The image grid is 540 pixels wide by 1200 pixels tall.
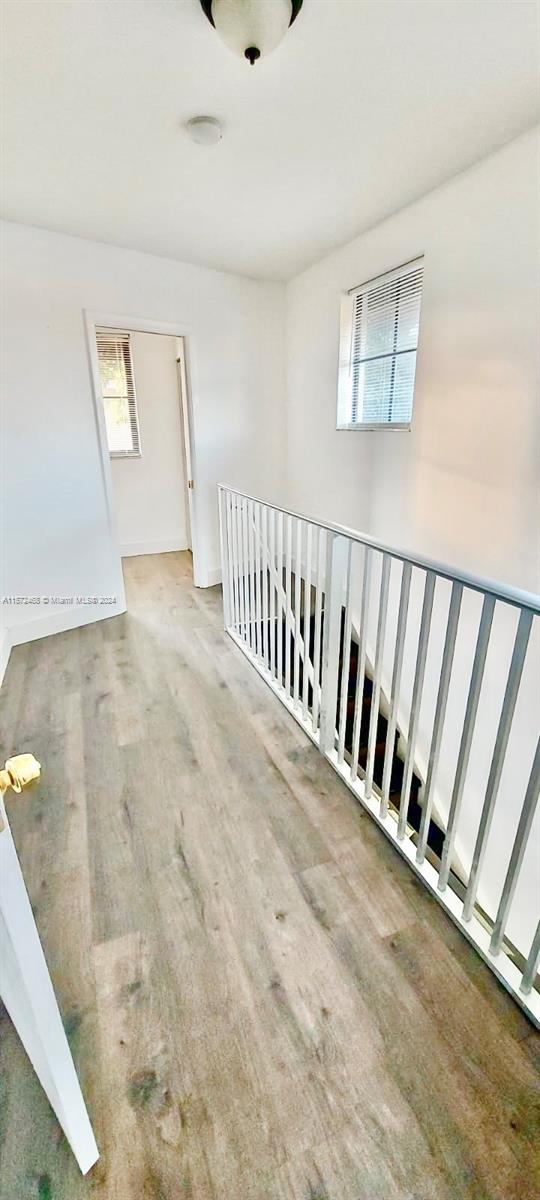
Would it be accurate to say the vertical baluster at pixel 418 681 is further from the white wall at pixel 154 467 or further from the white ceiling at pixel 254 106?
the white wall at pixel 154 467

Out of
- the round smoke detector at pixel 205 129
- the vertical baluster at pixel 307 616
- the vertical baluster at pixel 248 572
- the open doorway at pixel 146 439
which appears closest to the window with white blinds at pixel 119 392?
the open doorway at pixel 146 439

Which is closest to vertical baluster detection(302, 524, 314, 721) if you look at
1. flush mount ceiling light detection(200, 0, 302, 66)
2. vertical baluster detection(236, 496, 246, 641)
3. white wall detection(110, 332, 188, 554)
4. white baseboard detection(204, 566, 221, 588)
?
vertical baluster detection(236, 496, 246, 641)

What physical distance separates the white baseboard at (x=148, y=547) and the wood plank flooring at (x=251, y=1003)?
3.53 meters

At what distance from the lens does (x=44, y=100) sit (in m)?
1.73

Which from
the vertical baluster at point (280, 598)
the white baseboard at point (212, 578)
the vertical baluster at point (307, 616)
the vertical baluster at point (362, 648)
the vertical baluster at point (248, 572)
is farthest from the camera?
the white baseboard at point (212, 578)

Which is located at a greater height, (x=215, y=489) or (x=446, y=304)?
(x=446, y=304)

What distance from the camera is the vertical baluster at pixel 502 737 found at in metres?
1.01

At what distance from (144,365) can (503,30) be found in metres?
4.12

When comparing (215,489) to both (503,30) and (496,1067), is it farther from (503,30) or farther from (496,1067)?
(496,1067)

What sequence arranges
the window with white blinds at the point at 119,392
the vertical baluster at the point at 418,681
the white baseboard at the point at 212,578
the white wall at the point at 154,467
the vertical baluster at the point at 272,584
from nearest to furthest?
the vertical baluster at the point at 418,681 → the vertical baluster at the point at 272,584 → the white baseboard at the point at 212,578 → the window with white blinds at the point at 119,392 → the white wall at the point at 154,467

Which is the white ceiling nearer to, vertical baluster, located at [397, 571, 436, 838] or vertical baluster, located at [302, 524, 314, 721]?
vertical baluster, located at [302, 524, 314, 721]

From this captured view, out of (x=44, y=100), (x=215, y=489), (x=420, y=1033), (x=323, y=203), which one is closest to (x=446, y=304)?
(x=323, y=203)

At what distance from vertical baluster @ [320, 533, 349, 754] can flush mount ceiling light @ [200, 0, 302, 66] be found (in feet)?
4.87

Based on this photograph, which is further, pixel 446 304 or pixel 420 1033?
pixel 446 304
